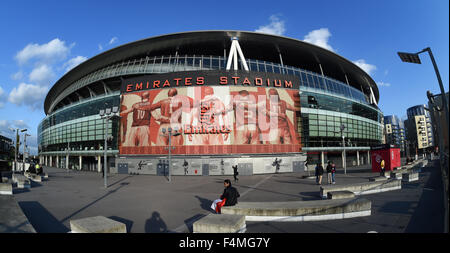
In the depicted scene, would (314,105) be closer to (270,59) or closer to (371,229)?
(270,59)

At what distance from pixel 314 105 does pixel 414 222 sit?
110 feet

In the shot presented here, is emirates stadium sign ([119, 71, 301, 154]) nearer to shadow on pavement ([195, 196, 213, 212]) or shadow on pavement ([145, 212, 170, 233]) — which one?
shadow on pavement ([195, 196, 213, 212])

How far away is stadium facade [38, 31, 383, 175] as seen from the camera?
31.1m

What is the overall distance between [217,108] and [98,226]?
2617cm

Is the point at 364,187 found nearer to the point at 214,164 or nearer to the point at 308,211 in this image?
the point at 308,211

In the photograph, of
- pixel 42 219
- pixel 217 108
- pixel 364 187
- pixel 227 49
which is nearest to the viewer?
pixel 42 219

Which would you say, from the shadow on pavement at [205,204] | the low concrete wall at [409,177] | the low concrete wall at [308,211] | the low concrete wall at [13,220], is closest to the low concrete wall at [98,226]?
the low concrete wall at [13,220]

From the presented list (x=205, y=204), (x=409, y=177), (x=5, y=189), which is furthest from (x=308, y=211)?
(x=5, y=189)

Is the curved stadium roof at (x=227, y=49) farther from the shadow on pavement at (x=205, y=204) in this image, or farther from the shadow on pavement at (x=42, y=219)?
the shadow on pavement at (x=42, y=219)

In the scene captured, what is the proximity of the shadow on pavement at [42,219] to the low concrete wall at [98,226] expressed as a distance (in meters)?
1.73

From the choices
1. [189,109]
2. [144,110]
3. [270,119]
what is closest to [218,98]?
[189,109]

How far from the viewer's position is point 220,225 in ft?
19.4

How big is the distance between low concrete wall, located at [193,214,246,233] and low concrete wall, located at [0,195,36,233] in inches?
203

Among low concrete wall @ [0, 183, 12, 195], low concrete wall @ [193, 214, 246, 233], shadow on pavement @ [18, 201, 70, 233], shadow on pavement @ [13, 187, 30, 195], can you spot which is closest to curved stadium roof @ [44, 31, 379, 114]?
shadow on pavement @ [13, 187, 30, 195]
